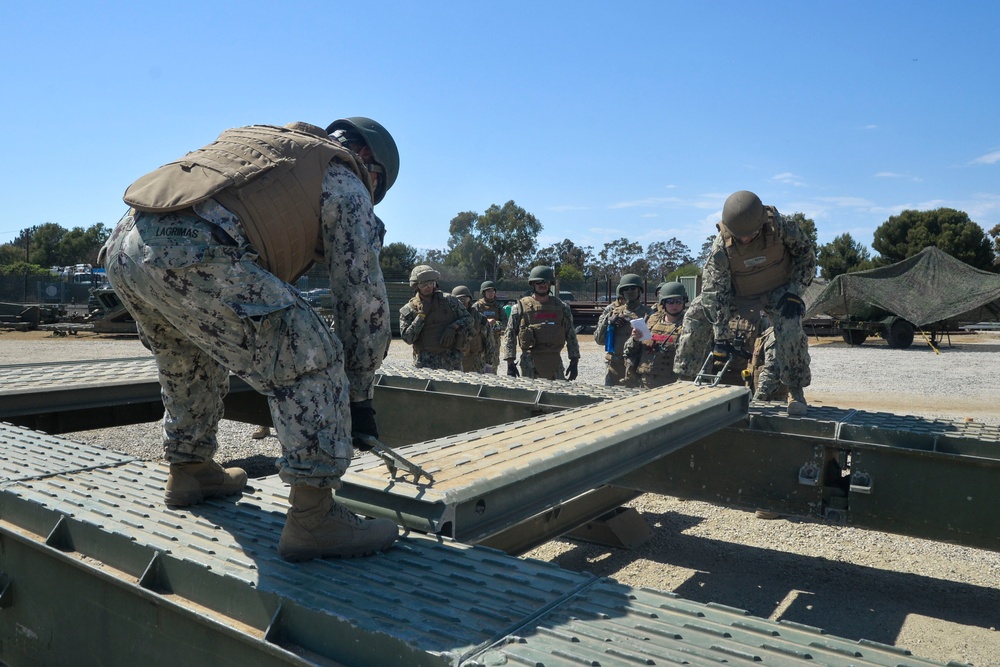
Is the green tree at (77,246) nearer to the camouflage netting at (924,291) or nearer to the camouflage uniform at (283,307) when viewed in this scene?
the camouflage netting at (924,291)

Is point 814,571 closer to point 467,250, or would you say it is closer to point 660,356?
point 660,356

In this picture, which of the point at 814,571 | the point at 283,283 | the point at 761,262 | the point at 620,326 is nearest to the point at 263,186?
the point at 283,283

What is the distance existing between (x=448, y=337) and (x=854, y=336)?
63.9ft

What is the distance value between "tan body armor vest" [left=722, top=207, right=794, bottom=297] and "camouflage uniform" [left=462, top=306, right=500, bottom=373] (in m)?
3.68

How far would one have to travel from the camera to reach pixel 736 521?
5883 mm

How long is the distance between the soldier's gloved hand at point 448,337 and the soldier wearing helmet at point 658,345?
180cm

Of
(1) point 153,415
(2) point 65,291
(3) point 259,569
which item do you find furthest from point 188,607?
(2) point 65,291

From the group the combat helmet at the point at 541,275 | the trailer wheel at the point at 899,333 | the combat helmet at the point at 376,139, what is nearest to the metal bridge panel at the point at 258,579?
the combat helmet at the point at 376,139

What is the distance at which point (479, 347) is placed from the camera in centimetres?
961

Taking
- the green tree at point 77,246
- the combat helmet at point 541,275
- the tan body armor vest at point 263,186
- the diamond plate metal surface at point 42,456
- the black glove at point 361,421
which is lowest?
the diamond plate metal surface at point 42,456

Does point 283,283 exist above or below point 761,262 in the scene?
below

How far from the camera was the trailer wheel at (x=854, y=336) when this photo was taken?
24.3 m

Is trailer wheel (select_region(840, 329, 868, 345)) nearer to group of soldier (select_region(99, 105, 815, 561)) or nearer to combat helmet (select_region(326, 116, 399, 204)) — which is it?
combat helmet (select_region(326, 116, 399, 204))

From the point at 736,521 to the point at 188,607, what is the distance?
459 centimetres
